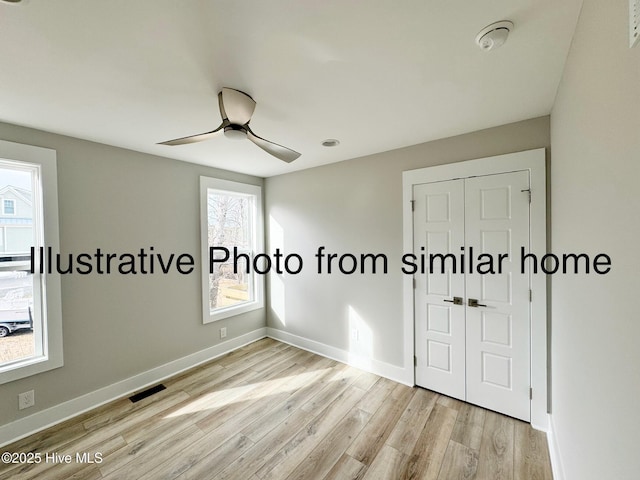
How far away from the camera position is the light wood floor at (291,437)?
1.81 metres

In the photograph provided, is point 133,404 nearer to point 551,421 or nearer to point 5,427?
point 5,427

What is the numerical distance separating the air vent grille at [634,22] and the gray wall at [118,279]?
3358 millimetres

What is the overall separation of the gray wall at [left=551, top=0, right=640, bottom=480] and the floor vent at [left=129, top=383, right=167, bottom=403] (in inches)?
128

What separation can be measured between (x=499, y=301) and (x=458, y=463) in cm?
124

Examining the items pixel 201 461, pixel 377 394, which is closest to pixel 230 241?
pixel 201 461

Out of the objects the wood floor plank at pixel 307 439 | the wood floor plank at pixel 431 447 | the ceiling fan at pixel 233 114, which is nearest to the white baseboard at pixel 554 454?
the wood floor plank at pixel 431 447

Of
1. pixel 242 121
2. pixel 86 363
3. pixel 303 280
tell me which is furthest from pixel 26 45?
pixel 303 280

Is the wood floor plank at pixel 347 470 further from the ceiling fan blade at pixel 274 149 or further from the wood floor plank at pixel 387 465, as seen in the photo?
the ceiling fan blade at pixel 274 149

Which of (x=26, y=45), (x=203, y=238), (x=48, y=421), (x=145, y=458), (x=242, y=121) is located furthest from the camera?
(x=203, y=238)

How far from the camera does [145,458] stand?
6.30 ft

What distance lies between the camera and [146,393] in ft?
8.89

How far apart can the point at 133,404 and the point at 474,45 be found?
12.2ft

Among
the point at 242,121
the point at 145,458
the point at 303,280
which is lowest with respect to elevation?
the point at 145,458

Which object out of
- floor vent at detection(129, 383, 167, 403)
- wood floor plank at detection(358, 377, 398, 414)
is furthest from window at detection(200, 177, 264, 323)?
wood floor plank at detection(358, 377, 398, 414)
